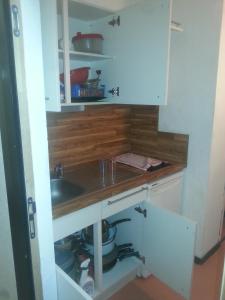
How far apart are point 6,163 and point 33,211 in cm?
19

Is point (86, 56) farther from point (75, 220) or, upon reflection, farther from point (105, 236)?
point (105, 236)

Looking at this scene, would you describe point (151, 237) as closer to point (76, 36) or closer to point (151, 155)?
point (151, 155)

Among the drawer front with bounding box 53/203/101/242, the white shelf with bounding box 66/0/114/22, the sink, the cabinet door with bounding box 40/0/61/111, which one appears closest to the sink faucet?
the sink

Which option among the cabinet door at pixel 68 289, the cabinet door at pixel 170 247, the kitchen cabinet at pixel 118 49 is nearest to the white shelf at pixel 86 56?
the kitchen cabinet at pixel 118 49

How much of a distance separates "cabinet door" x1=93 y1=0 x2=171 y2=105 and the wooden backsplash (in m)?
0.35

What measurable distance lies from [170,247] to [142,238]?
0.96 ft

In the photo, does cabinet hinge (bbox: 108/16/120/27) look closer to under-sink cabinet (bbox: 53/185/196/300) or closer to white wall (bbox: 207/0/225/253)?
white wall (bbox: 207/0/225/253)

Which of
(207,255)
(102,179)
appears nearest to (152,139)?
(102,179)

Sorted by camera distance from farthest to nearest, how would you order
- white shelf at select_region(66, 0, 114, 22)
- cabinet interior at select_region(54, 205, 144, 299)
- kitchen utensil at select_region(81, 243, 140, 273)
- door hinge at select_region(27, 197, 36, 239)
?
kitchen utensil at select_region(81, 243, 140, 273), cabinet interior at select_region(54, 205, 144, 299), white shelf at select_region(66, 0, 114, 22), door hinge at select_region(27, 197, 36, 239)

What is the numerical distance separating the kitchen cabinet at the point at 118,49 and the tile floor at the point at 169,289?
1358 mm

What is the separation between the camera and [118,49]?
5.70 ft

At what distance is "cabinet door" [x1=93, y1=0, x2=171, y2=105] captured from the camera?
1.49 m

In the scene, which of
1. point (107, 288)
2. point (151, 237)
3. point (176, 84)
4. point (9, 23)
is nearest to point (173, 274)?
point (151, 237)

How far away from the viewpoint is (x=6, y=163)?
83 cm
